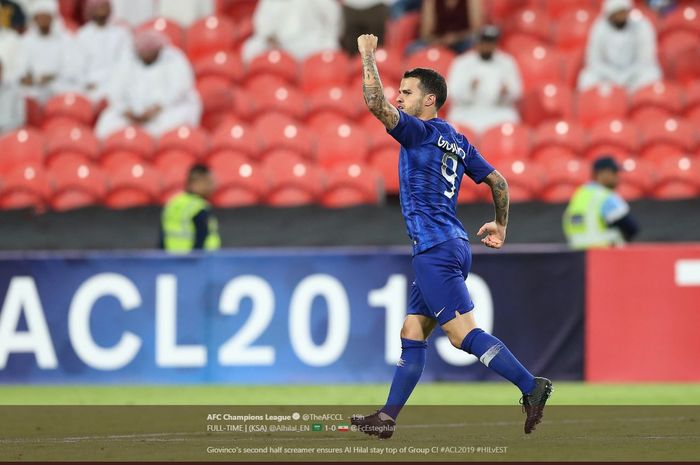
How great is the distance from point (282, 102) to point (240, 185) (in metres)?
1.57

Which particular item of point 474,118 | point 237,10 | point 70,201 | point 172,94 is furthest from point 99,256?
point 237,10

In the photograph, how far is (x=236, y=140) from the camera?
45.7ft

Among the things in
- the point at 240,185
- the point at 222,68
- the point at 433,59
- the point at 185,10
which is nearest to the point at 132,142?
the point at 240,185

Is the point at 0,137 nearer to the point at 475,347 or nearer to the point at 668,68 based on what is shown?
the point at 668,68

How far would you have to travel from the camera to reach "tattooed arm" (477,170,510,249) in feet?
24.5

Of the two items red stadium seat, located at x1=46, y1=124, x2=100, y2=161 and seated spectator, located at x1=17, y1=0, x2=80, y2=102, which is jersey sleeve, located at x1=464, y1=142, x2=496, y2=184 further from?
seated spectator, located at x1=17, y1=0, x2=80, y2=102

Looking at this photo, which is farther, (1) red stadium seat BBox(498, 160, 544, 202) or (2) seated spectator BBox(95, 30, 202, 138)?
(2) seated spectator BBox(95, 30, 202, 138)

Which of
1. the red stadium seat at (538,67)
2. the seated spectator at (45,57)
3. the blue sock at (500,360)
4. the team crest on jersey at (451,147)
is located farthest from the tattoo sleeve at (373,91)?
the seated spectator at (45,57)

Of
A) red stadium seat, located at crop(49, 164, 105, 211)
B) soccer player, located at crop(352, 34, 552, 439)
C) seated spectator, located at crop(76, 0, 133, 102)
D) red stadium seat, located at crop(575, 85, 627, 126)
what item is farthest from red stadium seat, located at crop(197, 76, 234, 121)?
soccer player, located at crop(352, 34, 552, 439)

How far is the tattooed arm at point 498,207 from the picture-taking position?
294 inches

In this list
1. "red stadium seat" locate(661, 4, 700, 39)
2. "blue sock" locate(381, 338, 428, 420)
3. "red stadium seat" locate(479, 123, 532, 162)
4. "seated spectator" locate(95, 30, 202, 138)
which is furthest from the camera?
"red stadium seat" locate(661, 4, 700, 39)

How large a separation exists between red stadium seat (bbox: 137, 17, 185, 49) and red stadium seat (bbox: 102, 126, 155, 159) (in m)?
1.87

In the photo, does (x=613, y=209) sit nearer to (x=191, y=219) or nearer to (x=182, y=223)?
(x=191, y=219)

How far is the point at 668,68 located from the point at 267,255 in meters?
6.03
